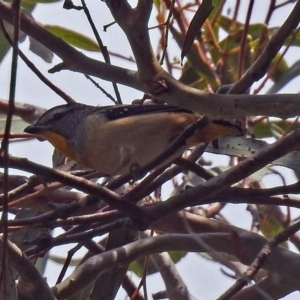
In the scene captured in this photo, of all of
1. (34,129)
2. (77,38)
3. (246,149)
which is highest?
(77,38)

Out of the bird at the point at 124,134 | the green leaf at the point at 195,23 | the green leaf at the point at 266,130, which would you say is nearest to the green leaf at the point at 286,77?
the green leaf at the point at 266,130

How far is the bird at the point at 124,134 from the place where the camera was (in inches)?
108

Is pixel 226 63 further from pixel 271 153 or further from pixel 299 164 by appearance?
pixel 271 153

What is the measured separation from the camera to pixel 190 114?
2.96 meters

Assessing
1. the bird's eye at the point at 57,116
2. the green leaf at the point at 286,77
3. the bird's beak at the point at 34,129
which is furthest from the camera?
the green leaf at the point at 286,77

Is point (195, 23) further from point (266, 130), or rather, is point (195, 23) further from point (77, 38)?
point (77, 38)

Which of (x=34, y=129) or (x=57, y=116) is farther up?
(x=57, y=116)

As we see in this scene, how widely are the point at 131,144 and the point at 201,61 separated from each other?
937mm

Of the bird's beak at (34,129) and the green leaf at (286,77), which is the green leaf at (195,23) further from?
the green leaf at (286,77)

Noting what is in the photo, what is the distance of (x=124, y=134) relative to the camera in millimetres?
2877

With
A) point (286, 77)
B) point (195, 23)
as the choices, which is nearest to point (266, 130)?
point (286, 77)

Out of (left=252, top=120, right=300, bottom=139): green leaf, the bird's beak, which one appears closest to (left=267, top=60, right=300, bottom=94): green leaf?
(left=252, top=120, right=300, bottom=139): green leaf

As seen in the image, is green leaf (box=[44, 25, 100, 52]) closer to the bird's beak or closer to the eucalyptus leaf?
the bird's beak

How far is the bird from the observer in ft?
8.96
